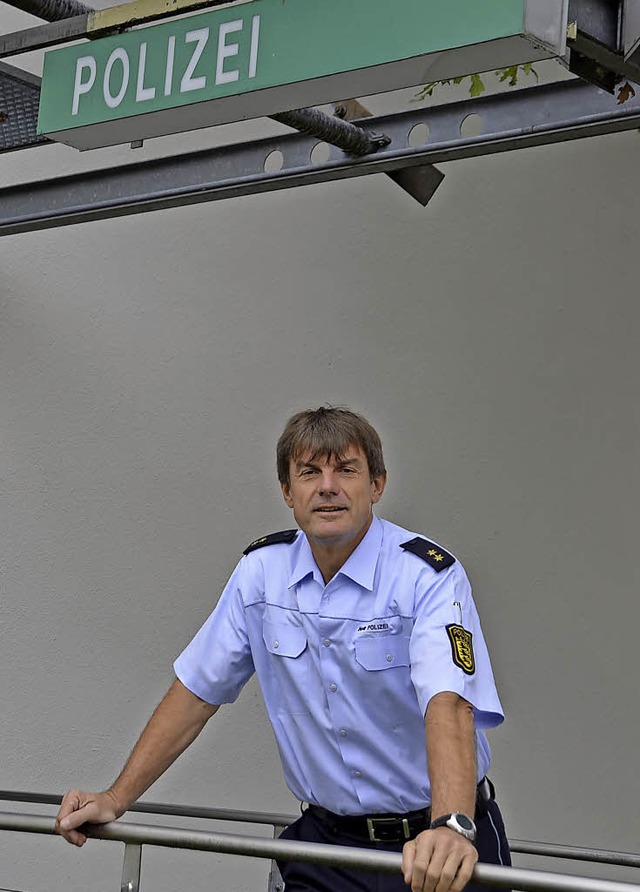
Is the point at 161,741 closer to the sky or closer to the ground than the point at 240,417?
closer to the ground

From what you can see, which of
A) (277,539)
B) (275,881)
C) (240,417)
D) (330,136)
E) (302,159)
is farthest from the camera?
(240,417)

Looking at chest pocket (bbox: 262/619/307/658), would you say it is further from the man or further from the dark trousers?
the dark trousers

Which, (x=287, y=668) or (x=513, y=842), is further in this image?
(x=513, y=842)

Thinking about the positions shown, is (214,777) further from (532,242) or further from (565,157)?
(565,157)

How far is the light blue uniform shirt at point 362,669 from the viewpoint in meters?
2.60

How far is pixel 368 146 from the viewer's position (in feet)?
10.6

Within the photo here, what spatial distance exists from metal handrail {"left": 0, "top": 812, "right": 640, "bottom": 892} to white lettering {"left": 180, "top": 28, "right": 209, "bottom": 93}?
142 centimetres

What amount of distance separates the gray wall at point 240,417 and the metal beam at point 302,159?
1212mm

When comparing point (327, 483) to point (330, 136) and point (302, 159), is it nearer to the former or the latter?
point (330, 136)

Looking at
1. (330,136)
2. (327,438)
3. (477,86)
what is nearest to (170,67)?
(330,136)

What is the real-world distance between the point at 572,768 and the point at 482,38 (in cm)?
326

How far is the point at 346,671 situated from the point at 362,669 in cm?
4

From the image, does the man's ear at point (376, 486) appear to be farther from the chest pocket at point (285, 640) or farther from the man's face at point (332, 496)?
the chest pocket at point (285, 640)

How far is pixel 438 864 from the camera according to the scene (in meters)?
2.06
